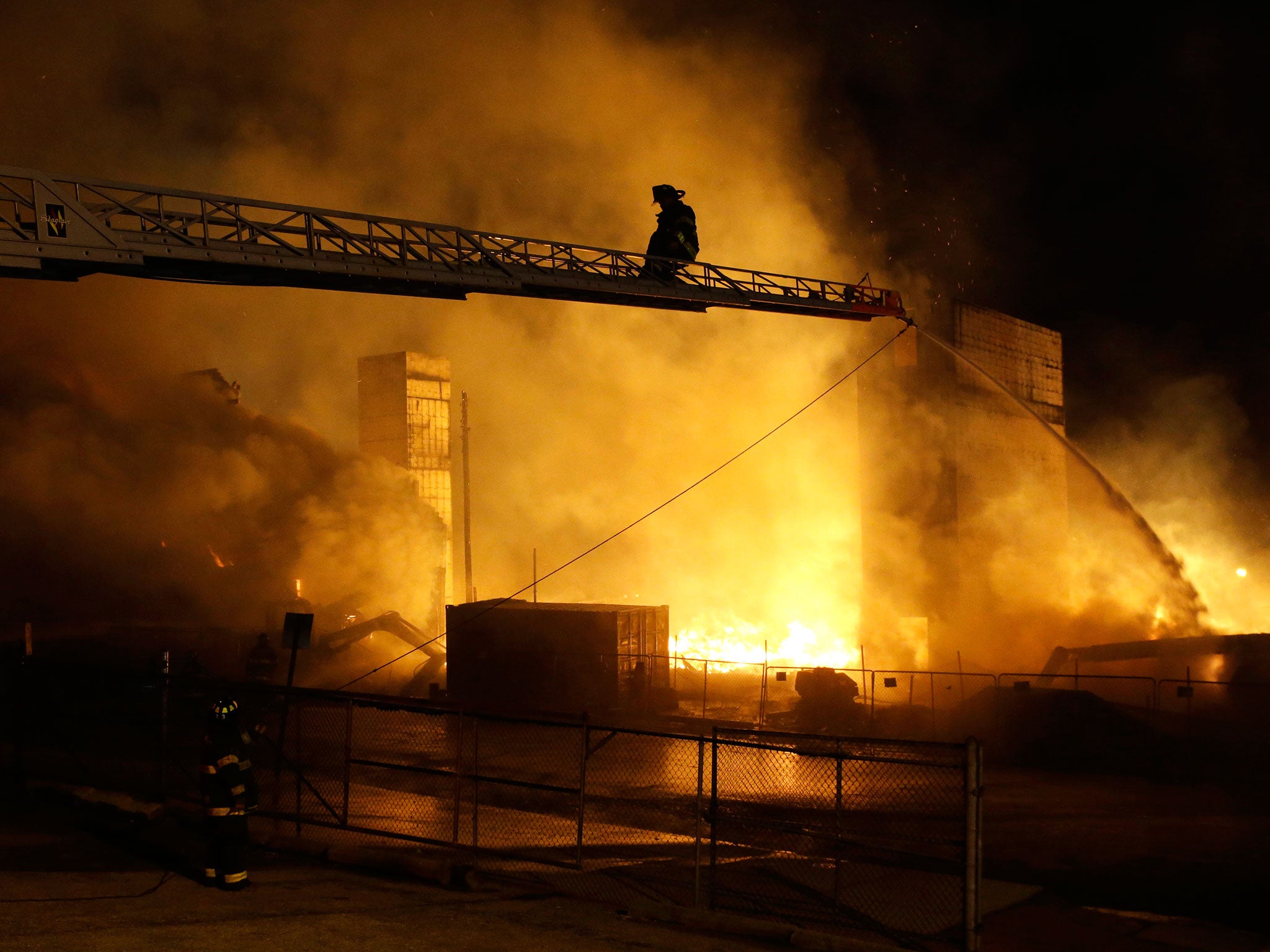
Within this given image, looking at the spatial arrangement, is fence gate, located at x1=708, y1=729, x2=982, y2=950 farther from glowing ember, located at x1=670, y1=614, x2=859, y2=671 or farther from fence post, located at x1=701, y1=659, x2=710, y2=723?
glowing ember, located at x1=670, y1=614, x2=859, y2=671

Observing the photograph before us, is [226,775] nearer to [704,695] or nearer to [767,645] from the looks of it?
[704,695]

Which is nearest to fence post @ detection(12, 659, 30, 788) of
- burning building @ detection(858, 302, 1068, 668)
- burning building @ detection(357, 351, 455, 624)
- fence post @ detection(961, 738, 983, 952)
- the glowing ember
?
fence post @ detection(961, 738, 983, 952)

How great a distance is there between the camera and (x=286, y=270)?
1314 cm

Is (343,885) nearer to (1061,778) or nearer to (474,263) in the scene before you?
(474,263)

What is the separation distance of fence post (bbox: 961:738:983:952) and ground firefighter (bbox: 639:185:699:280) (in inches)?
477

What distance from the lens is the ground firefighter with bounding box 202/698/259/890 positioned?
762cm

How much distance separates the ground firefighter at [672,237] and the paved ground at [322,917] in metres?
11.4

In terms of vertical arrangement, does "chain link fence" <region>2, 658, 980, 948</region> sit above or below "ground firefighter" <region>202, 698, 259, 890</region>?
below

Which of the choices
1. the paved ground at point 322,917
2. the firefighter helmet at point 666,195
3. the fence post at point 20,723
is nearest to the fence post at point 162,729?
the paved ground at point 322,917

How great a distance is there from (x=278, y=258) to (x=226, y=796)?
743cm

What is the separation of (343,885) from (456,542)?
31846 millimetres

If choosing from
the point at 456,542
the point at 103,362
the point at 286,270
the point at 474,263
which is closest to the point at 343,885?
the point at 286,270

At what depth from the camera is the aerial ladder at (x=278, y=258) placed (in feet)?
38.1

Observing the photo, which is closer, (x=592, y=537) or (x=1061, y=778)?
(x=1061, y=778)
